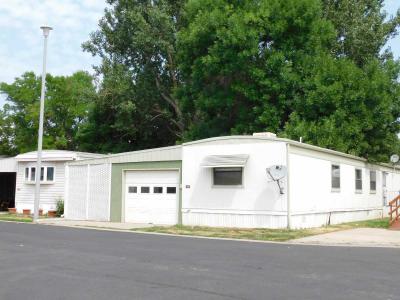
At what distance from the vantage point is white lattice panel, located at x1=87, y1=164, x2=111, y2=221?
2444cm

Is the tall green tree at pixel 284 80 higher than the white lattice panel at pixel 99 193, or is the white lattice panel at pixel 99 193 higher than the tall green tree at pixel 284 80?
the tall green tree at pixel 284 80

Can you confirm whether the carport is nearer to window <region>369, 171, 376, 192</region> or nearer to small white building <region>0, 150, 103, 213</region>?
small white building <region>0, 150, 103, 213</region>

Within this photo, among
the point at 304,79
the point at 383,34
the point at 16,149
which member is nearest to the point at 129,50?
the point at 304,79

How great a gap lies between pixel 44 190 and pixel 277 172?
16191 mm

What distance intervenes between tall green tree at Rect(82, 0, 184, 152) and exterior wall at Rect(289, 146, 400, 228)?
49.6 ft

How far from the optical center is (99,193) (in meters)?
24.7

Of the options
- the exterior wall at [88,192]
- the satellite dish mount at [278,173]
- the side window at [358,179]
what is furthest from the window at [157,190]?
the side window at [358,179]

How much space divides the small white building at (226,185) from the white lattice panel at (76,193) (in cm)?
5

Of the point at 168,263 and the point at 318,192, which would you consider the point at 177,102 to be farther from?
the point at 168,263

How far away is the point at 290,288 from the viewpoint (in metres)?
8.34

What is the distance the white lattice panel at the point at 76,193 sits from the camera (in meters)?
25.6

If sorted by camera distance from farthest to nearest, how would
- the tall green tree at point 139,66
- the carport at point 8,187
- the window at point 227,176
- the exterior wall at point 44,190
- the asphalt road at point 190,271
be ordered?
the carport at point 8,187, the tall green tree at point 139,66, the exterior wall at point 44,190, the window at point 227,176, the asphalt road at point 190,271

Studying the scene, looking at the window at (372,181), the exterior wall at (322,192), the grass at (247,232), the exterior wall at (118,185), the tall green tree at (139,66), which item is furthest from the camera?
the tall green tree at (139,66)

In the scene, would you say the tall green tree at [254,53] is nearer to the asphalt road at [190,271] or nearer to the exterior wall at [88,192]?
the exterior wall at [88,192]
